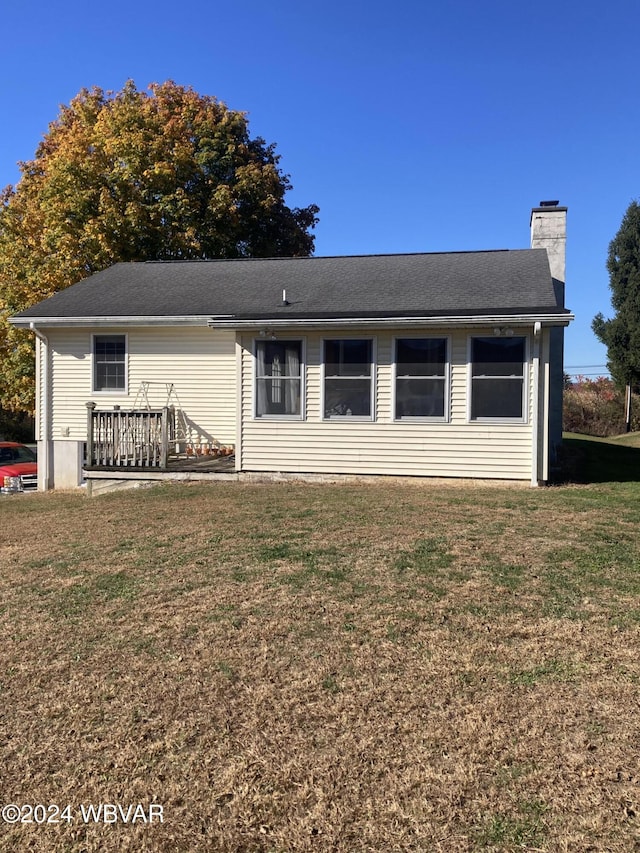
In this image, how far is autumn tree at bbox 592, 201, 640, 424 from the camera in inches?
1091

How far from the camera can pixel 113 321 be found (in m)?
12.4

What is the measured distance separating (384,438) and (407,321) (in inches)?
79.5

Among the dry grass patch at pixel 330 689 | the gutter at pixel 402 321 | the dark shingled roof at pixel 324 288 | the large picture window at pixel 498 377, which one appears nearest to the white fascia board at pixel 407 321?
the gutter at pixel 402 321

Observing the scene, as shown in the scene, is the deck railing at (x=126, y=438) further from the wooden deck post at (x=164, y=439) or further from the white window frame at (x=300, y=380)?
the white window frame at (x=300, y=380)

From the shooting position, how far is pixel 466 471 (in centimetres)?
1035

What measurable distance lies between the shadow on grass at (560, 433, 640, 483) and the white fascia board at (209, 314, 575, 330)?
308 centimetres

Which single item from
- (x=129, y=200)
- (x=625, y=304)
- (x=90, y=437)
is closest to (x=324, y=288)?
(x=90, y=437)

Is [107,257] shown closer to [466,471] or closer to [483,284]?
[483,284]

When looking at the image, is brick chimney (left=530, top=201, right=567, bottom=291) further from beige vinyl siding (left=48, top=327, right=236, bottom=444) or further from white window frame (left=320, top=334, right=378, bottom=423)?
beige vinyl siding (left=48, top=327, right=236, bottom=444)

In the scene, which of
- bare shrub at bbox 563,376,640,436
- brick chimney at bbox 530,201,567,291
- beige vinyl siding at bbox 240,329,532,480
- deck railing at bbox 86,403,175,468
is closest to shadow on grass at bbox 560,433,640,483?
beige vinyl siding at bbox 240,329,532,480

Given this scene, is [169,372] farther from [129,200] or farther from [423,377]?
[129,200]

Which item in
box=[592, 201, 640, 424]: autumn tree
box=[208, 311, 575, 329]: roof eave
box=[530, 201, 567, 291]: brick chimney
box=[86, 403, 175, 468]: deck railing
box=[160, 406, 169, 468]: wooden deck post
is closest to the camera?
box=[208, 311, 575, 329]: roof eave

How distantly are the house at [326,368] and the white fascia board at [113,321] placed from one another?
0.10 feet

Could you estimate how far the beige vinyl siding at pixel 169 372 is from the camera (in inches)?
499
